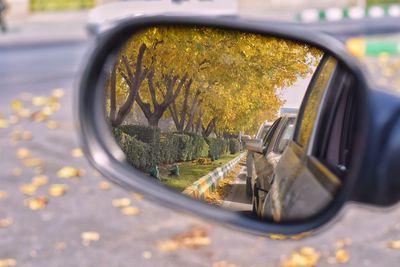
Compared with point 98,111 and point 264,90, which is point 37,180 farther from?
point 264,90

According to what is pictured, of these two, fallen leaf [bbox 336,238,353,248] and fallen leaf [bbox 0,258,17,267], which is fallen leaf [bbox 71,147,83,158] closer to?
fallen leaf [bbox 0,258,17,267]

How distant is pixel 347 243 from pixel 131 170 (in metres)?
2.22

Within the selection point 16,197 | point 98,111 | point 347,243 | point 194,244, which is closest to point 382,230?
point 347,243

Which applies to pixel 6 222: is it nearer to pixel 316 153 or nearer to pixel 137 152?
pixel 137 152

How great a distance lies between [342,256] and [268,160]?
2.10 metres

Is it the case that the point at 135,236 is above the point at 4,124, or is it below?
above

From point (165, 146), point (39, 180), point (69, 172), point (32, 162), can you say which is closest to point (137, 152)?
point (165, 146)

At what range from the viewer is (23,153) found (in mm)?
4891

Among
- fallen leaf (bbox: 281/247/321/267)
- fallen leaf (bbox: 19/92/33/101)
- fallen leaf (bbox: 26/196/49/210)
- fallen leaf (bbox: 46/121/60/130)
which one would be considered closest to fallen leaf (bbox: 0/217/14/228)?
fallen leaf (bbox: 26/196/49/210)

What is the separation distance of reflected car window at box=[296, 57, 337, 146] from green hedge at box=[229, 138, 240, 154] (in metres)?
0.17

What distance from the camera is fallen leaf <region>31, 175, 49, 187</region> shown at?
4.13m

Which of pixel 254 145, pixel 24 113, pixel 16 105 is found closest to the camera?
pixel 254 145

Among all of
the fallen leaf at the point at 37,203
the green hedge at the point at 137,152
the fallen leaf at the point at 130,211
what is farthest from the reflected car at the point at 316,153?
the fallen leaf at the point at 37,203

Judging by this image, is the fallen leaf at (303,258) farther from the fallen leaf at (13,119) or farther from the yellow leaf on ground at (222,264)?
the fallen leaf at (13,119)
